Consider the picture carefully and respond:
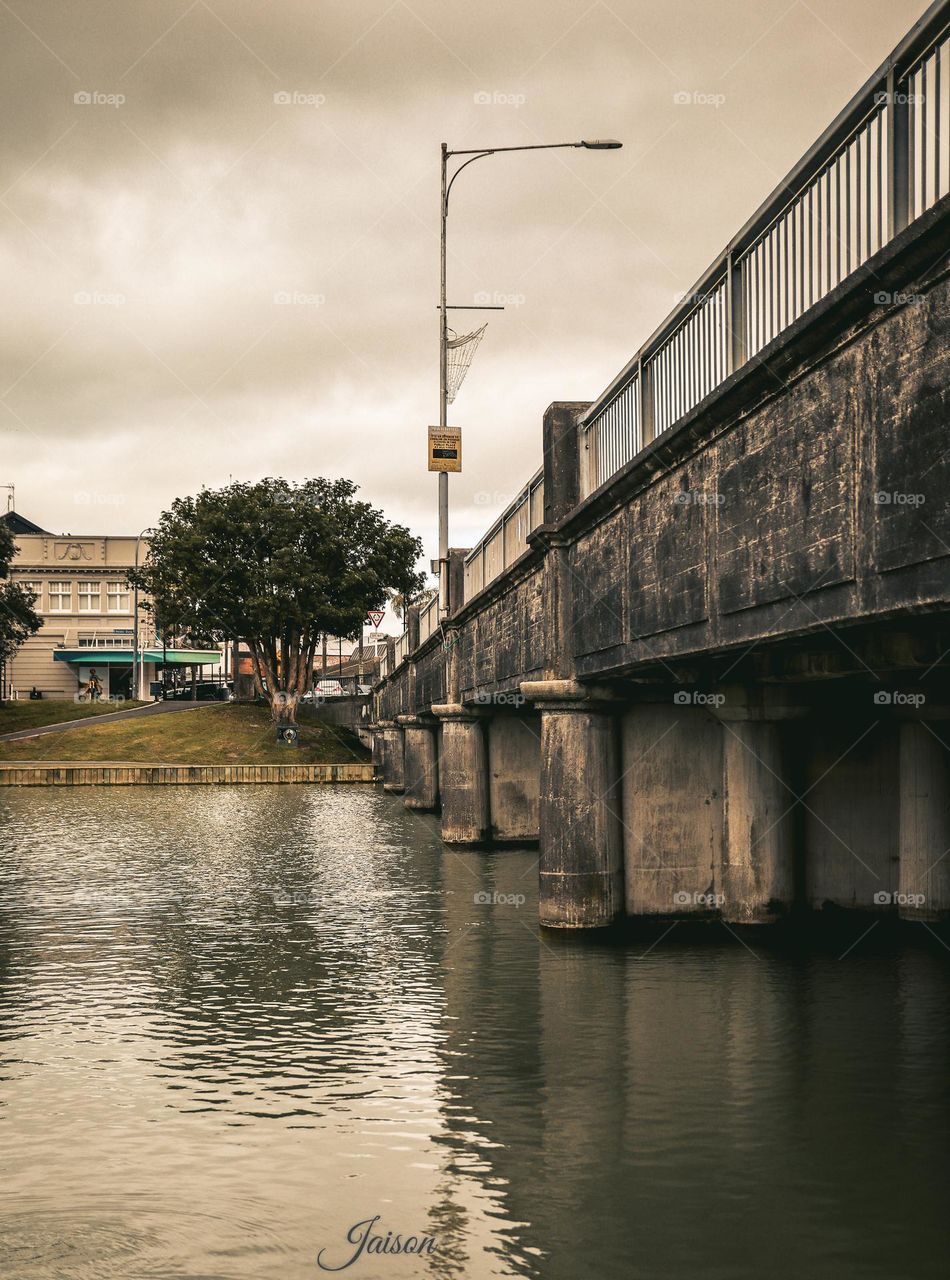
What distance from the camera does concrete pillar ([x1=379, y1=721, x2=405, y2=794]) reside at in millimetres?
56719

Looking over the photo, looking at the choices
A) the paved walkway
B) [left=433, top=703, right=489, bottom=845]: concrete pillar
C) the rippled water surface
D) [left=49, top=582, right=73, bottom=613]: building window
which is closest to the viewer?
the rippled water surface

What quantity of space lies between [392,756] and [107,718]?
98.4ft

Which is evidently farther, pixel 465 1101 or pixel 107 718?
pixel 107 718

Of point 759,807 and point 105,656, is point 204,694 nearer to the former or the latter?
point 105,656

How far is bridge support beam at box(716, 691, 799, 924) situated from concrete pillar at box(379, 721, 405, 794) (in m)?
36.6

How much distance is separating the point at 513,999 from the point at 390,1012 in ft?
4.43

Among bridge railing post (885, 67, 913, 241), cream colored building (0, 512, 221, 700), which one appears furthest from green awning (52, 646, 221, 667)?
bridge railing post (885, 67, 913, 241)

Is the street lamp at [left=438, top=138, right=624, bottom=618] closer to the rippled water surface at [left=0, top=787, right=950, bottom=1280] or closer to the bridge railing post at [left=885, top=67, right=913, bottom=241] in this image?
the rippled water surface at [left=0, top=787, right=950, bottom=1280]

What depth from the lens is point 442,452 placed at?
3175 centimetres

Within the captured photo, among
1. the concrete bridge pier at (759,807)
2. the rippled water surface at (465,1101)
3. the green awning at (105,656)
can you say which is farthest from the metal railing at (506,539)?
the green awning at (105,656)

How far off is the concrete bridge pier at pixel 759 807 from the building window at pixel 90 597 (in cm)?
9486

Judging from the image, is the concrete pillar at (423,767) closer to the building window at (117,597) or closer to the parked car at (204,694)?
the parked car at (204,694)

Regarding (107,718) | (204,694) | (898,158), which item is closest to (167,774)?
(107,718)

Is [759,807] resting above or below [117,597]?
below
